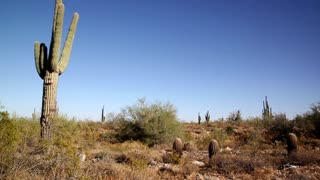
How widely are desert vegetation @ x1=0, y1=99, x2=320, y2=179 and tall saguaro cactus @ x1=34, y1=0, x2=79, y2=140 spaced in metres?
0.36

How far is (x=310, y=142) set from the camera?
16.7 meters

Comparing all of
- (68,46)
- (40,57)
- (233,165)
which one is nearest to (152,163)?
(233,165)

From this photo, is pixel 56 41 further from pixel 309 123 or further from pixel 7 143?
pixel 309 123

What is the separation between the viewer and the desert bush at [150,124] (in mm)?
17406

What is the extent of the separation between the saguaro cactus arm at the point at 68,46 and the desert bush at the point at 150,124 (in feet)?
23.0

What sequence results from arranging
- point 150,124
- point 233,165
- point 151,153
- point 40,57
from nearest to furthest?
1. point 233,165
2. point 40,57
3. point 151,153
4. point 150,124

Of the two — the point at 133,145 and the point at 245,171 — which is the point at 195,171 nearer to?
the point at 245,171

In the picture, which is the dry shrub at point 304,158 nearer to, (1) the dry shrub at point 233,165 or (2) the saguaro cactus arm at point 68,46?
(1) the dry shrub at point 233,165

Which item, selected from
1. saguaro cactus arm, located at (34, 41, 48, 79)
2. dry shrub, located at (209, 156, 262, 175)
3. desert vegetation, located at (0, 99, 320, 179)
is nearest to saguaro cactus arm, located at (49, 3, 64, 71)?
saguaro cactus arm, located at (34, 41, 48, 79)

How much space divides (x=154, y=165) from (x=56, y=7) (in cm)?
707

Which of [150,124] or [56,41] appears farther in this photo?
[150,124]

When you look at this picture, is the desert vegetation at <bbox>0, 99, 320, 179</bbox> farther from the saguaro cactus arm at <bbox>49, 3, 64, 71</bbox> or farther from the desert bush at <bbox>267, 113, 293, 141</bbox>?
the saguaro cactus arm at <bbox>49, 3, 64, 71</bbox>

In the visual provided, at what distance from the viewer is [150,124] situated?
1764cm

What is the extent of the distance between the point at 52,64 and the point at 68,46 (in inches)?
44.9
